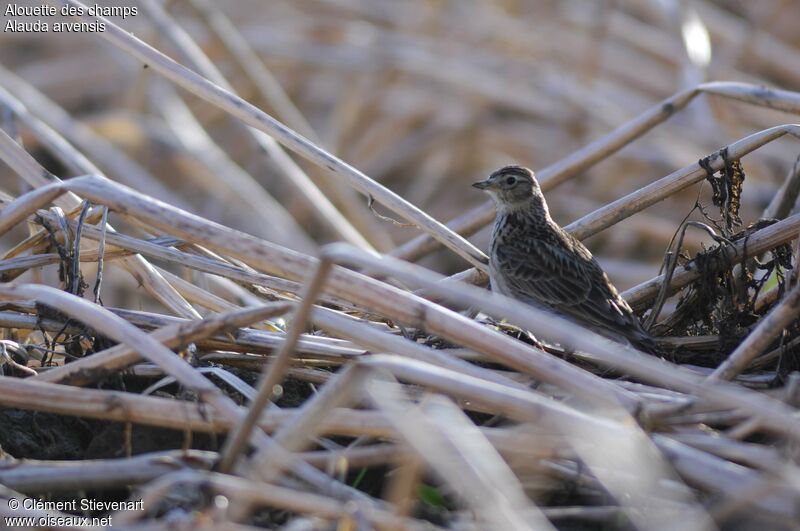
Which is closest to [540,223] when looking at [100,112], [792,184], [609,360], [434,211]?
[792,184]

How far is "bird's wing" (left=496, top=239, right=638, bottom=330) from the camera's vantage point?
4.32 meters

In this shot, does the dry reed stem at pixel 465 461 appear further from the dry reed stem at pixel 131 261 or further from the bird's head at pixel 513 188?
the bird's head at pixel 513 188

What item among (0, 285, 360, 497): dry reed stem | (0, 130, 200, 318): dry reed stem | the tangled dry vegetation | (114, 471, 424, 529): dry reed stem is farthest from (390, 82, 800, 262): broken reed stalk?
(114, 471, 424, 529): dry reed stem

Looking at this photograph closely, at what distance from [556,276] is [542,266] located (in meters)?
0.09

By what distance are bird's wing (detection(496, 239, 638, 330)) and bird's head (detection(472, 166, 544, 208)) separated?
0.31 m

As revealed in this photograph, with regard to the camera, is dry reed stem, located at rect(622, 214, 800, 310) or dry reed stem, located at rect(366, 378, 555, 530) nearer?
dry reed stem, located at rect(366, 378, 555, 530)

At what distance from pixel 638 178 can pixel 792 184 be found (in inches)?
143

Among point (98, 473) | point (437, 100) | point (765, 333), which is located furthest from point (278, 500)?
point (437, 100)

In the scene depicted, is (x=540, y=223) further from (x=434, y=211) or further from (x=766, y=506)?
(x=434, y=211)

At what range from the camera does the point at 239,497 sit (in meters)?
2.32

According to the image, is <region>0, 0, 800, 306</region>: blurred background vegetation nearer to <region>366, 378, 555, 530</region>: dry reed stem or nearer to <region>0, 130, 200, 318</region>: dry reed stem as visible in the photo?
<region>0, 130, 200, 318</region>: dry reed stem

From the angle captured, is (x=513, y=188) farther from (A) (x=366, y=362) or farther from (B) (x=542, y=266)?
(A) (x=366, y=362)

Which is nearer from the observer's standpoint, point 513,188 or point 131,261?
point 131,261

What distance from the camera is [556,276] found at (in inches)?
176
